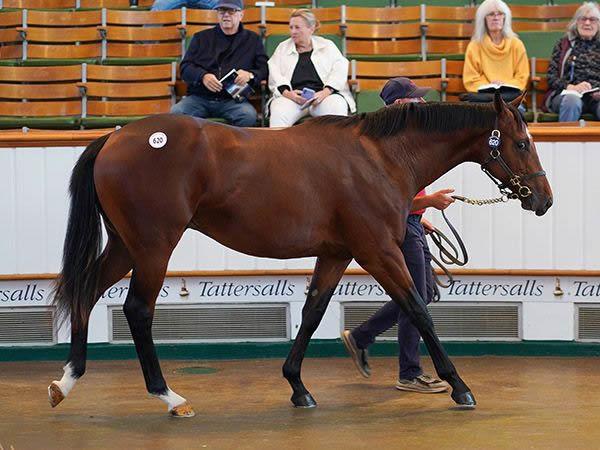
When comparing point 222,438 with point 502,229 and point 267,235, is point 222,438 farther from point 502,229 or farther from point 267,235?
point 502,229

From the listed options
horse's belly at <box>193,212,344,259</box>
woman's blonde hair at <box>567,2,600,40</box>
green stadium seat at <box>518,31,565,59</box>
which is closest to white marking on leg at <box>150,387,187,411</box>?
horse's belly at <box>193,212,344,259</box>

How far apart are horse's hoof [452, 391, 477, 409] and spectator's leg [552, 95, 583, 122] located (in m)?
3.54

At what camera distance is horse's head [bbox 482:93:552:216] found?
19.7ft

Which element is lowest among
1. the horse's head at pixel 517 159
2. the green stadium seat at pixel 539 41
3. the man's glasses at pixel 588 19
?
the horse's head at pixel 517 159

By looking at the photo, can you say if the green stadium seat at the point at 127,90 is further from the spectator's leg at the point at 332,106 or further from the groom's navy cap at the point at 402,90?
the groom's navy cap at the point at 402,90

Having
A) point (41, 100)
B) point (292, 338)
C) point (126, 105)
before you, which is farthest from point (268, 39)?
point (292, 338)

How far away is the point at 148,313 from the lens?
5797mm

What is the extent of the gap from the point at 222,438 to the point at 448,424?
1173 millimetres

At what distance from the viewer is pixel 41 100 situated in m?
9.62

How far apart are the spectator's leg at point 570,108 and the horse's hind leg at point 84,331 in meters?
4.19

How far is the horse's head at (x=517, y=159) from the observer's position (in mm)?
6008

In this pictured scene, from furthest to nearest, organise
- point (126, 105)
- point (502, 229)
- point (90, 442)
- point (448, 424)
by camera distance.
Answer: point (126, 105), point (502, 229), point (448, 424), point (90, 442)

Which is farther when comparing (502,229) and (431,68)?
(431,68)

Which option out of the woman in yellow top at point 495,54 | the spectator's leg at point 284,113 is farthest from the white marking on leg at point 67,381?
the woman in yellow top at point 495,54
